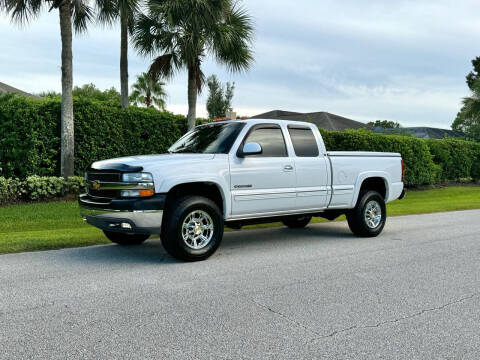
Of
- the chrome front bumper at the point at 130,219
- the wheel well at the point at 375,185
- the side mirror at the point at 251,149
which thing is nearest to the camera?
the chrome front bumper at the point at 130,219

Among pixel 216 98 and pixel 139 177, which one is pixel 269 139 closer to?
pixel 139 177

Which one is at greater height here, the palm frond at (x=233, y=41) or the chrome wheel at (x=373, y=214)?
the palm frond at (x=233, y=41)

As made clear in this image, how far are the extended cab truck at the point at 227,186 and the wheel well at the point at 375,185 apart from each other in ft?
0.10

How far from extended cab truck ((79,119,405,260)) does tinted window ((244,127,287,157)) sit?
17 mm

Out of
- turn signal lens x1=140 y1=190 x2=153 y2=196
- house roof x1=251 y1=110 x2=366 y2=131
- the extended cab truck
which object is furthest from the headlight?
house roof x1=251 y1=110 x2=366 y2=131

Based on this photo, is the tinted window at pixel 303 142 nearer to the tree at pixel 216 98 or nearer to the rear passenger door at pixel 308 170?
the rear passenger door at pixel 308 170

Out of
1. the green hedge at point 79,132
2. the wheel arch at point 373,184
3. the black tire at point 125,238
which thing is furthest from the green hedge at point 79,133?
the wheel arch at point 373,184

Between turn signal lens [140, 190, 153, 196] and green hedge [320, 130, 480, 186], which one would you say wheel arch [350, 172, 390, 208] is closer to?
turn signal lens [140, 190, 153, 196]

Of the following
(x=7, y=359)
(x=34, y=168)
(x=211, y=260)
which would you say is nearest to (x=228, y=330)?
(x=7, y=359)

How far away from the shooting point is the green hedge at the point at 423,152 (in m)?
22.3

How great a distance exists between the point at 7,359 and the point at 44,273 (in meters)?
2.77

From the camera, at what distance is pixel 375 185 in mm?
9883

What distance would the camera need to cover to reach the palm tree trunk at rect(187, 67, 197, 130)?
17.8m

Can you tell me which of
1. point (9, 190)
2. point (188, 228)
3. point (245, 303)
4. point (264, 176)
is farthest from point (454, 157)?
point (245, 303)
